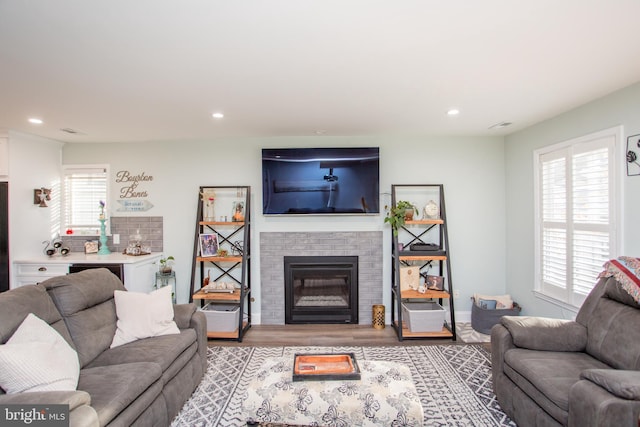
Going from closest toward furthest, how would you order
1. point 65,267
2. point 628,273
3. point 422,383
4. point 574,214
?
point 628,273 → point 422,383 → point 574,214 → point 65,267

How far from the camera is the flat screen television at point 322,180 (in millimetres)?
4168

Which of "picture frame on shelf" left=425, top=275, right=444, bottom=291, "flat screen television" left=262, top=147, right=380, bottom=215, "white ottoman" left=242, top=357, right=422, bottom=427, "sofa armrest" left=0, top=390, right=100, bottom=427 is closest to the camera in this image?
"sofa armrest" left=0, top=390, right=100, bottom=427

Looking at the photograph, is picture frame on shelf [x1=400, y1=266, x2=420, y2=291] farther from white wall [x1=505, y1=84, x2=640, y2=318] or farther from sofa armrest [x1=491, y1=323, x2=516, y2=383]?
sofa armrest [x1=491, y1=323, x2=516, y2=383]

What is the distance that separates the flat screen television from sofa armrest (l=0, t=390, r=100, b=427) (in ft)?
9.46

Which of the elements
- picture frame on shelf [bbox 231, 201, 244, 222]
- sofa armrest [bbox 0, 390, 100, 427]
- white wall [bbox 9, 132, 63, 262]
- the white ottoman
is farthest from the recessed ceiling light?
white wall [bbox 9, 132, 63, 262]

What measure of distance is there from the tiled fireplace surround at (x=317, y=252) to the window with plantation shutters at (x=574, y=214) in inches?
73.4

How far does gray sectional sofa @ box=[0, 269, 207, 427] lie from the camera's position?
1729 millimetres

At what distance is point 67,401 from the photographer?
1.51 meters

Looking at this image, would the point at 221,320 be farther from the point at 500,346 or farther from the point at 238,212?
the point at 500,346

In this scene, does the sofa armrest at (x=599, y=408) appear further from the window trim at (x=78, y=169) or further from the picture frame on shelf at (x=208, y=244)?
the window trim at (x=78, y=169)

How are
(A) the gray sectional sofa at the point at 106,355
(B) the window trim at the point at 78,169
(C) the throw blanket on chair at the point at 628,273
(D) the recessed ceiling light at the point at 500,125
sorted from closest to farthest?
(A) the gray sectional sofa at the point at 106,355
(C) the throw blanket on chair at the point at 628,273
(D) the recessed ceiling light at the point at 500,125
(B) the window trim at the point at 78,169

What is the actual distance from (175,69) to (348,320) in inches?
135

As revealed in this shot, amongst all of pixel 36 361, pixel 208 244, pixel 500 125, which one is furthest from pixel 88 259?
pixel 500 125

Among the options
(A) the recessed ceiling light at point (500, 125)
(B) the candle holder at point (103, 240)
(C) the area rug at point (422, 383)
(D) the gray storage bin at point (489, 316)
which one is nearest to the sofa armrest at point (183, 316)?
(C) the area rug at point (422, 383)
